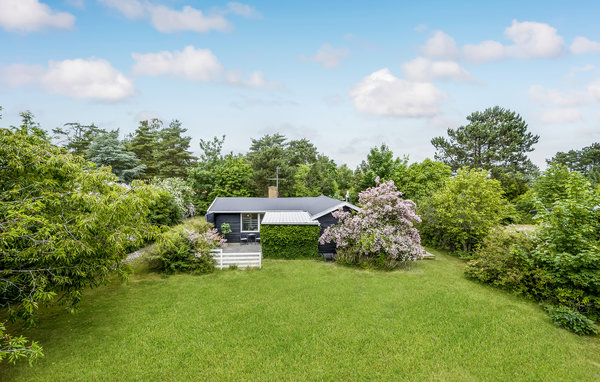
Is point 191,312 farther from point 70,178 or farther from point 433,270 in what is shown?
point 433,270

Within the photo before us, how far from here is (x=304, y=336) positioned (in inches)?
266

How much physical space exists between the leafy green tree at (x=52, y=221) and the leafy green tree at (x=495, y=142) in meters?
37.6

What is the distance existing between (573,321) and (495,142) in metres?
32.3

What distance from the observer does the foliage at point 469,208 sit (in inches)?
593

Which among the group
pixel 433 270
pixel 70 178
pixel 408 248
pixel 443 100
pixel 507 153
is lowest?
pixel 433 270

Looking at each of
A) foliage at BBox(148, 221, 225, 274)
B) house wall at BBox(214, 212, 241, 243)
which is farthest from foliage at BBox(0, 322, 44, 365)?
house wall at BBox(214, 212, 241, 243)

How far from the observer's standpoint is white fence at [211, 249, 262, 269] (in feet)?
40.9

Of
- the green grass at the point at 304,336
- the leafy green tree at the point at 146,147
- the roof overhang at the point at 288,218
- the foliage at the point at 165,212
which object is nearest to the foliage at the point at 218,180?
the leafy green tree at the point at 146,147

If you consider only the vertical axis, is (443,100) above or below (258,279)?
above

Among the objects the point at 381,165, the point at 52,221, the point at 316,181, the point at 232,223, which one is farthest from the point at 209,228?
the point at 316,181

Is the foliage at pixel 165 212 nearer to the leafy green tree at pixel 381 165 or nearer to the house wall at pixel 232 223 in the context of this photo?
the house wall at pixel 232 223

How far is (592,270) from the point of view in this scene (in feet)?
26.1

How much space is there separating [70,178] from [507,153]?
137 feet

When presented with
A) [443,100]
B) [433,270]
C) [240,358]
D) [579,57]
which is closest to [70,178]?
[240,358]
